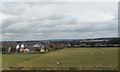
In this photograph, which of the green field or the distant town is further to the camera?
the distant town

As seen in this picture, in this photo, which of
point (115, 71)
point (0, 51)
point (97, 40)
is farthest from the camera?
point (97, 40)

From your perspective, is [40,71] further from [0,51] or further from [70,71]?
[0,51]

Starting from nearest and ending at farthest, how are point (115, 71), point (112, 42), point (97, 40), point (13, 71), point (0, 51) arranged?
point (115, 71)
point (13, 71)
point (0, 51)
point (112, 42)
point (97, 40)

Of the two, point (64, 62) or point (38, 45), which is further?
point (38, 45)

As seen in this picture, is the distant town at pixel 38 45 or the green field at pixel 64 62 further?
the distant town at pixel 38 45

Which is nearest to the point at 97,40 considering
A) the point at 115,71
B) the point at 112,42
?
the point at 112,42

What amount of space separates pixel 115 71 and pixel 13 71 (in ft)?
34.7

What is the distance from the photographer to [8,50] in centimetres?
7000

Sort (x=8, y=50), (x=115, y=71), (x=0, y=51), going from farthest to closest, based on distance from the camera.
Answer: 1. (x=8, y=50)
2. (x=0, y=51)
3. (x=115, y=71)

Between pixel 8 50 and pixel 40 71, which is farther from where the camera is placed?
pixel 8 50

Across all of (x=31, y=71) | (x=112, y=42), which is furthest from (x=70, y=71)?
(x=112, y=42)

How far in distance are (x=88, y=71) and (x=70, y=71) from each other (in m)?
1.84

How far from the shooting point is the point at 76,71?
2423 centimetres

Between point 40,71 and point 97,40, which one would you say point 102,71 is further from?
point 97,40
